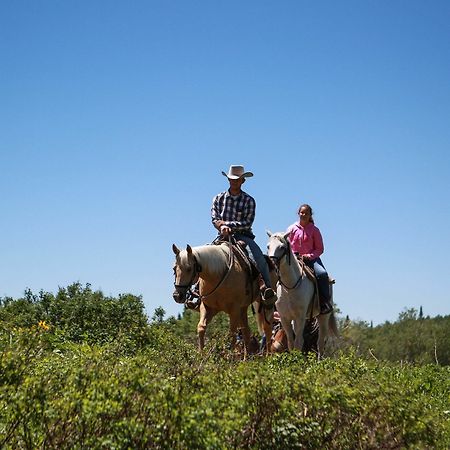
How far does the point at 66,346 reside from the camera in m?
11.9

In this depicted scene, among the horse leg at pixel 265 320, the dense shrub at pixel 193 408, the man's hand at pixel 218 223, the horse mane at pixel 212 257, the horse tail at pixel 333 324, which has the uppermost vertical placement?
the man's hand at pixel 218 223

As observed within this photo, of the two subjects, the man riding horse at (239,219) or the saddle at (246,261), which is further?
the man riding horse at (239,219)

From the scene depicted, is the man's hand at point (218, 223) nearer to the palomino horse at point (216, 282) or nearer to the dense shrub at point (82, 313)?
the palomino horse at point (216, 282)

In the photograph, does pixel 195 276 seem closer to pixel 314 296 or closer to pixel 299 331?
pixel 299 331

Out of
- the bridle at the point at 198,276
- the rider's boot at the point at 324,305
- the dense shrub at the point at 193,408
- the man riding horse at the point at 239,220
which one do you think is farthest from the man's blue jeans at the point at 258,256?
the dense shrub at the point at 193,408

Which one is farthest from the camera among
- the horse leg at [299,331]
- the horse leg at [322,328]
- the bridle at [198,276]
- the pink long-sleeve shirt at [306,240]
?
the horse leg at [322,328]

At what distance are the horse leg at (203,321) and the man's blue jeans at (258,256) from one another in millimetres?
969

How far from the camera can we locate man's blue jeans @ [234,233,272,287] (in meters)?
13.0

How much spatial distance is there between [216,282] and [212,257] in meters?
0.41

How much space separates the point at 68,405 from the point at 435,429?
119 inches

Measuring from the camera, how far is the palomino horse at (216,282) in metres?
12.1

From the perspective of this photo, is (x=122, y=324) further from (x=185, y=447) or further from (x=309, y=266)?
(x=185, y=447)

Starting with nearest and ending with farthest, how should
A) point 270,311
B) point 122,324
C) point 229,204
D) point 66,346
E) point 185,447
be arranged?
1. point 185,447
2. point 66,346
3. point 229,204
4. point 270,311
5. point 122,324

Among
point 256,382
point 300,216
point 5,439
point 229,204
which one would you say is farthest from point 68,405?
point 300,216
